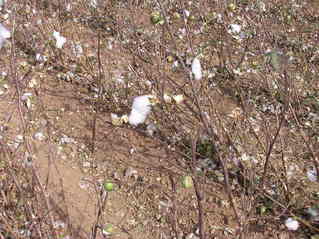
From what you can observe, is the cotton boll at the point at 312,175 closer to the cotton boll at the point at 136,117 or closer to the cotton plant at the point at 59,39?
the cotton boll at the point at 136,117

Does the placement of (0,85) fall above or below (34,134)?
above

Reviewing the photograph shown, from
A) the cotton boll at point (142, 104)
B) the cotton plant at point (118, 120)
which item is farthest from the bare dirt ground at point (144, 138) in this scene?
the cotton boll at point (142, 104)

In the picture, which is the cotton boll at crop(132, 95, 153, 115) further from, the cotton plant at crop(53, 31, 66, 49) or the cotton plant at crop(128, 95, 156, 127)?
the cotton plant at crop(53, 31, 66, 49)

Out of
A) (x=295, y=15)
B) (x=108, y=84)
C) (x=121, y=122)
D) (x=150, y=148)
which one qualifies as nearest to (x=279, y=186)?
Answer: (x=150, y=148)

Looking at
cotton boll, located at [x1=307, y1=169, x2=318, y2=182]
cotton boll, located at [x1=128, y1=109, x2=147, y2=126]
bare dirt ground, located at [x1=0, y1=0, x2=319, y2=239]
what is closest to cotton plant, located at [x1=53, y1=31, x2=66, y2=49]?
bare dirt ground, located at [x1=0, y1=0, x2=319, y2=239]

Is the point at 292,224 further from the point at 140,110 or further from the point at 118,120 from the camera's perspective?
the point at 118,120

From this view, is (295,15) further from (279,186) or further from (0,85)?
(0,85)

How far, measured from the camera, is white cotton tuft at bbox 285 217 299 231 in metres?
2.11

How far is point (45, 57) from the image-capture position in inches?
122

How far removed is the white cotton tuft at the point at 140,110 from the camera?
2434 mm

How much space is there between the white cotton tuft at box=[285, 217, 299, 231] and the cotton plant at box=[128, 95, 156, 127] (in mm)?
1036

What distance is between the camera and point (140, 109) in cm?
249

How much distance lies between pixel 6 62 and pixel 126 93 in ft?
3.23

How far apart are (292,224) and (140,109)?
3.65 ft
